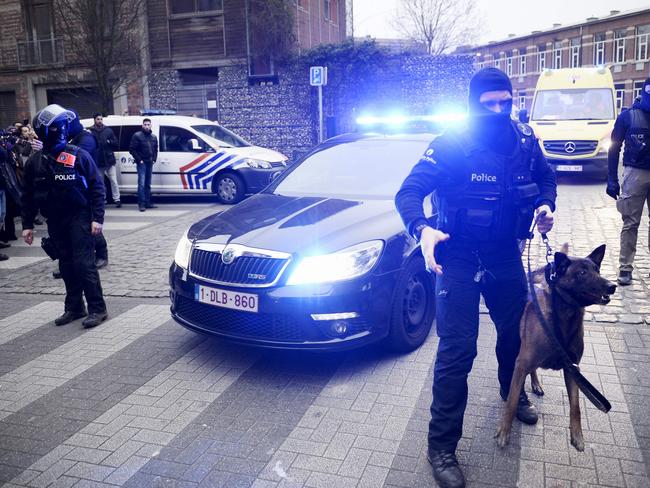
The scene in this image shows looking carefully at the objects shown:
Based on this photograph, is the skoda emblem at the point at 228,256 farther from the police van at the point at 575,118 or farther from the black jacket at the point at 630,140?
the police van at the point at 575,118

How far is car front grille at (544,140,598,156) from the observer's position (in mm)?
15297

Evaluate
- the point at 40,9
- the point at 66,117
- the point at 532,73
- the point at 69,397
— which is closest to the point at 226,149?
the point at 66,117

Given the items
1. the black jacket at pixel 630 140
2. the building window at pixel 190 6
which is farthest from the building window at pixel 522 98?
Result: the black jacket at pixel 630 140

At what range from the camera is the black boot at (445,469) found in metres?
3.18

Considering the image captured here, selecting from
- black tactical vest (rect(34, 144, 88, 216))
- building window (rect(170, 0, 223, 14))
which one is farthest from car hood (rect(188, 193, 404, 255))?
building window (rect(170, 0, 223, 14))

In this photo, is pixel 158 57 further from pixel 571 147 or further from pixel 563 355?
pixel 563 355

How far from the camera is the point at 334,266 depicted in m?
4.48

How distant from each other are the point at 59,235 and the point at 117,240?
4554 millimetres

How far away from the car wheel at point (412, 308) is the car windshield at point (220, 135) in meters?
9.96

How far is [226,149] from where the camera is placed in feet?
46.4

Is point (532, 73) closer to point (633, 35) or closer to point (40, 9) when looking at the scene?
point (633, 35)

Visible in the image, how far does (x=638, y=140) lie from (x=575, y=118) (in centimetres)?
1074

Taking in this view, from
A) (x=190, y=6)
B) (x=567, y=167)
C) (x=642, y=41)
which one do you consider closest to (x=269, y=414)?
(x=567, y=167)

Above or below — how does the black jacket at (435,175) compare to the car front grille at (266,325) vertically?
above
